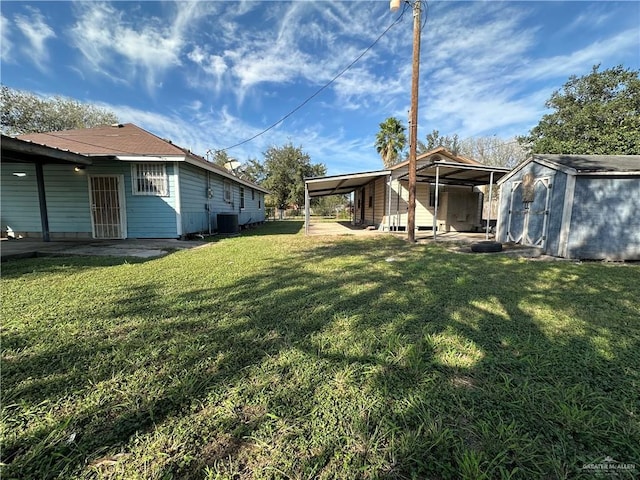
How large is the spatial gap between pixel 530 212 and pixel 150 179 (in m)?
11.8

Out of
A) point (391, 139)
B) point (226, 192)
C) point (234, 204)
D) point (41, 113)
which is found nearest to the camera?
point (226, 192)

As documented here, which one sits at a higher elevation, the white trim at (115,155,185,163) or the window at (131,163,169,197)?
the white trim at (115,155,185,163)

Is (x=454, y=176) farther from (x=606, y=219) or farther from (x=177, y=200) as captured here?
(x=177, y=200)

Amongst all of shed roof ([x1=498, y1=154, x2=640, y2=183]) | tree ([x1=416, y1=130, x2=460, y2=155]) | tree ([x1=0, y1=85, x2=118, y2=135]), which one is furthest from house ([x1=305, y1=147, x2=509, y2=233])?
tree ([x1=0, y1=85, x2=118, y2=135])

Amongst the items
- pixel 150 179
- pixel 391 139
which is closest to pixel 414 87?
pixel 150 179

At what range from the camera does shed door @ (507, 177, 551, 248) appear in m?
7.18

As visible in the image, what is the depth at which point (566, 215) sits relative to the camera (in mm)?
6438

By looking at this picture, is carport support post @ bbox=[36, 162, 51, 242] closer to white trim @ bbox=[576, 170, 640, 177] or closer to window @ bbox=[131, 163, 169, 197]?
window @ bbox=[131, 163, 169, 197]

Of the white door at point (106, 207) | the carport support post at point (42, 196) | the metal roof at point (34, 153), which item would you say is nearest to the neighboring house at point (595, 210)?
the metal roof at point (34, 153)

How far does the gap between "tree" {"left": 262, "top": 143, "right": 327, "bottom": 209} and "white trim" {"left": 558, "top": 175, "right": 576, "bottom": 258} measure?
27.7m

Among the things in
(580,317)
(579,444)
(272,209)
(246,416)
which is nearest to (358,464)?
(246,416)

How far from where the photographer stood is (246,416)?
4.99 feet

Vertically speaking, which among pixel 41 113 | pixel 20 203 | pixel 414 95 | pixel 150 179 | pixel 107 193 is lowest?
pixel 20 203

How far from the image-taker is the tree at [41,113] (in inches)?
864
